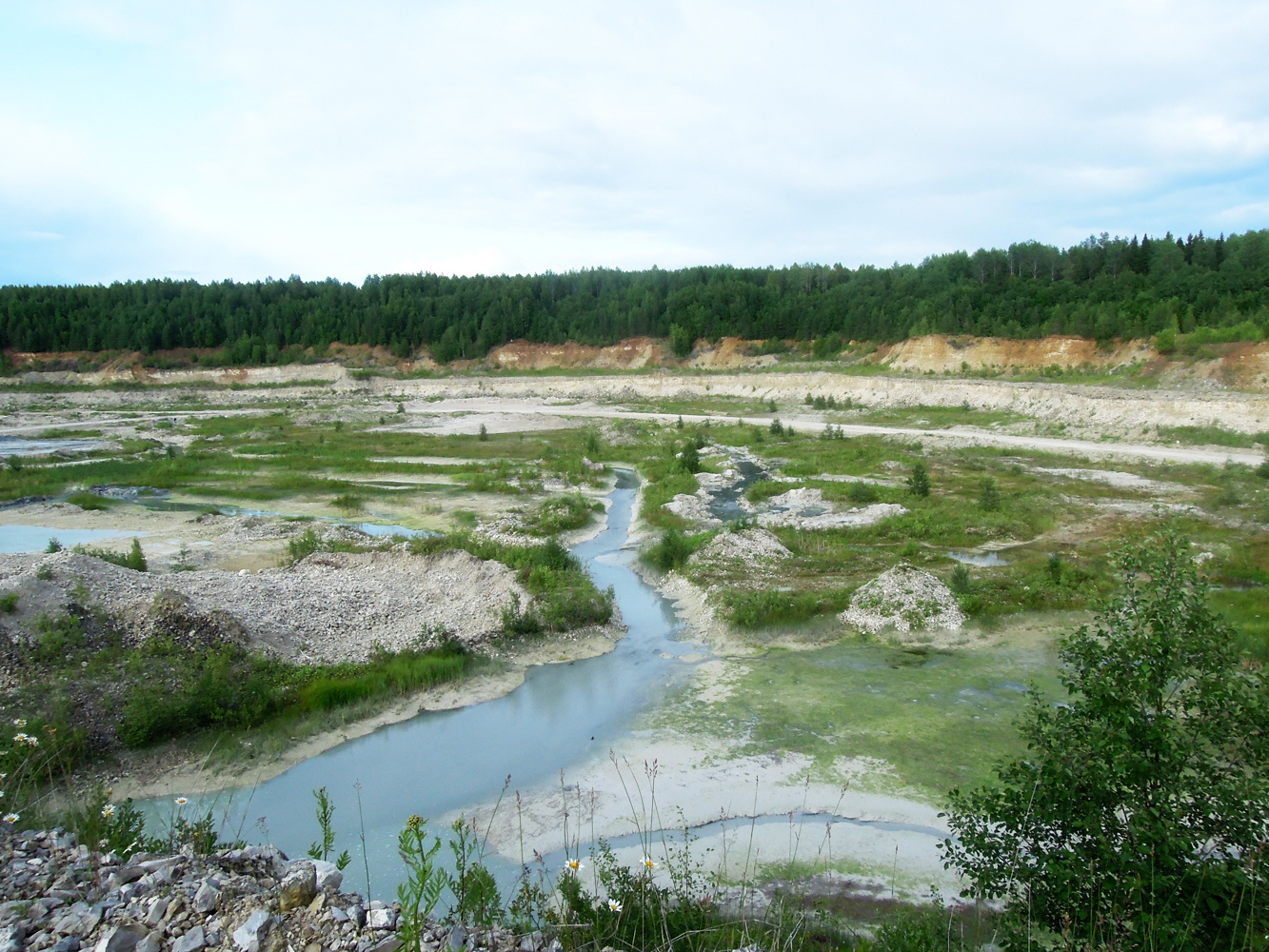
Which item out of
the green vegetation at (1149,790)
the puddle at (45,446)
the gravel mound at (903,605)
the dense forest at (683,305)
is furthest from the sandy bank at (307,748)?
the dense forest at (683,305)

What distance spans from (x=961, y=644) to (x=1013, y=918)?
1034 centimetres

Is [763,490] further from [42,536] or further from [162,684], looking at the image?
[42,536]

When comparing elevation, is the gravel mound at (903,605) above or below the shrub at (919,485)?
below

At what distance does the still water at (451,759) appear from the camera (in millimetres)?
10086

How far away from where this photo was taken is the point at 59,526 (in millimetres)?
27828

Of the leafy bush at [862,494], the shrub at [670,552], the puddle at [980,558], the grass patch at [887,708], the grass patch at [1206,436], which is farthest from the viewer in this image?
the grass patch at [1206,436]

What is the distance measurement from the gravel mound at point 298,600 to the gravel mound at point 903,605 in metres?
8.16

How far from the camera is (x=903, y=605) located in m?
17.5

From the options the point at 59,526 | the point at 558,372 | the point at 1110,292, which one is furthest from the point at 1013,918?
the point at 558,372

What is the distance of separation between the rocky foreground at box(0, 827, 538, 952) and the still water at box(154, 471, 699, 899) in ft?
6.82

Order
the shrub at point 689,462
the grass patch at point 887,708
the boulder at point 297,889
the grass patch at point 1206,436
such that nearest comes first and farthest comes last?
the boulder at point 297,889 < the grass patch at point 887,708 < the shrub at point 689,462 < the grass patch at point 1206,436

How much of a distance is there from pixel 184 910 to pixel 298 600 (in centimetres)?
1175

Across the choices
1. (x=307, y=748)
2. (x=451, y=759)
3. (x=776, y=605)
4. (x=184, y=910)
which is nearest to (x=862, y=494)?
(x=776, y=605)

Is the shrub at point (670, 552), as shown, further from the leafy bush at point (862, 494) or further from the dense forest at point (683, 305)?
the dense forest at point (683, 305)
